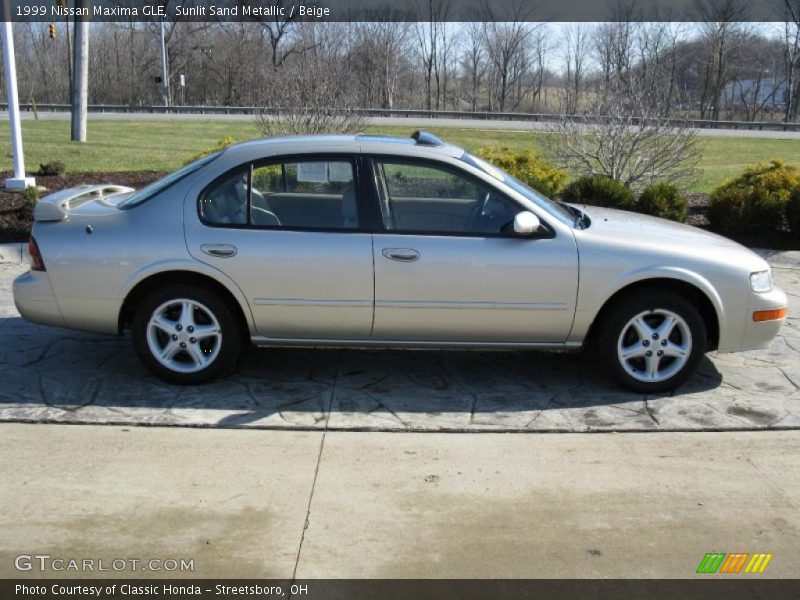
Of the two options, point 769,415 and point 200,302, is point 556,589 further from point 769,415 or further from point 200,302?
point 200,302

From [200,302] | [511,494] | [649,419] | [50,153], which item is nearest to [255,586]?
[511,494]

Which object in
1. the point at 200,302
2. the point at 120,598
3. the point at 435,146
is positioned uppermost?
the point at 435,146

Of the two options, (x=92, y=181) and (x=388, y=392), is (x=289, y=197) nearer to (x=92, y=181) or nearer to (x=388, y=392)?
(x=388, y=392)

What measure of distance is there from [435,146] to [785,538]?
3149 mm

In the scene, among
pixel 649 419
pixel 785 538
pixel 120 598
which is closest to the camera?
pixel 120 598

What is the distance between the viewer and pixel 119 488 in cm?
425

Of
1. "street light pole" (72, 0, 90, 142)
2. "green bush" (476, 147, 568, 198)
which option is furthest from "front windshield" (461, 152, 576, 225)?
"street light pole" (72, 0, 90, 142)

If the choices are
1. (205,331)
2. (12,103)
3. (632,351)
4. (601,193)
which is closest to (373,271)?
(205,331)

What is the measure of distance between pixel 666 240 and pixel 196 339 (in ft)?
10.1

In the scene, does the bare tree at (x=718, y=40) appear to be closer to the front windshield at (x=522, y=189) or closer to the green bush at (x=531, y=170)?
the green bush at (x=531, y=170)

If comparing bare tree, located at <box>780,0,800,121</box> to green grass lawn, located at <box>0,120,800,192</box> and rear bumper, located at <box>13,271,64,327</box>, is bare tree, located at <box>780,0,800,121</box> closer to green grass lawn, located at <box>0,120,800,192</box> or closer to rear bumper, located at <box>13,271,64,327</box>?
green grass lawn, located at <box>0,120,800,192</box>

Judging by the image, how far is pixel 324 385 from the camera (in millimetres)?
5637

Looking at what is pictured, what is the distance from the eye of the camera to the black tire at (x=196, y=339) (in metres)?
5.34

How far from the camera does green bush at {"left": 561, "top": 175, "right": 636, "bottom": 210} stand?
1020 centimetres
